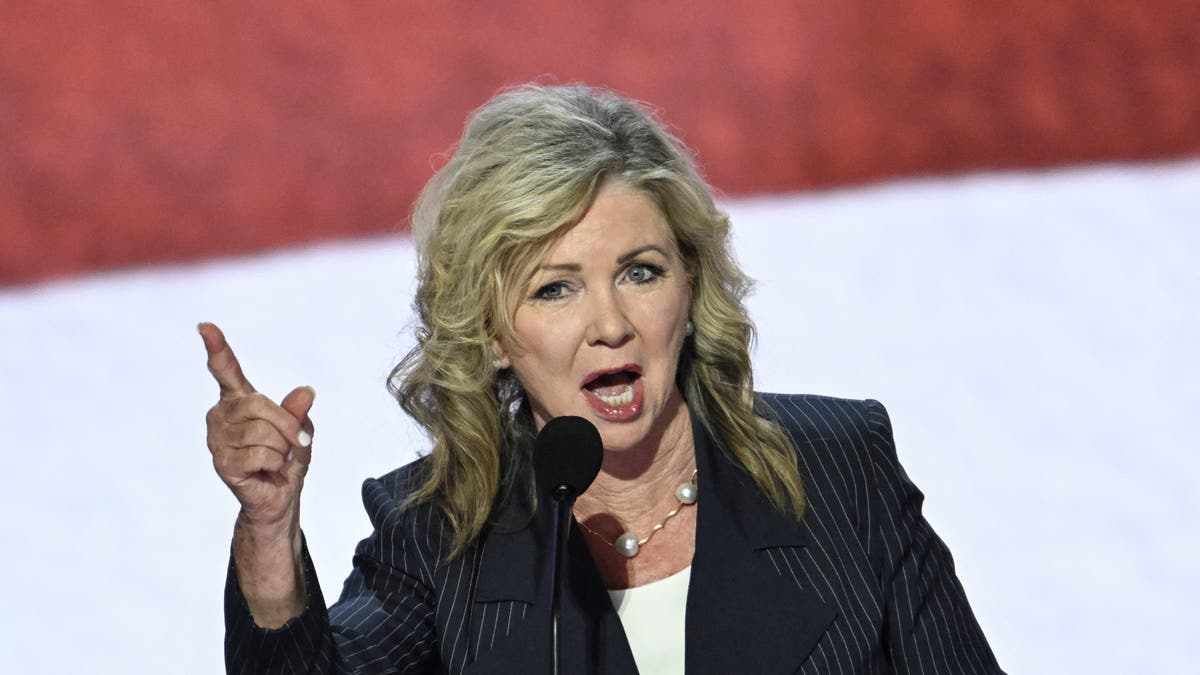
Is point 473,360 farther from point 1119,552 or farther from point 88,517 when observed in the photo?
point 1119,552

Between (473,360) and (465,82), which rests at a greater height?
(465,82)

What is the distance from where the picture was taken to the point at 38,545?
2727 millimetres

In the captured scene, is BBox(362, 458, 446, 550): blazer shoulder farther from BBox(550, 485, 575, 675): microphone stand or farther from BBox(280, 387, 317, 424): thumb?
BBox(550, 485, 575, 675): microphone stand

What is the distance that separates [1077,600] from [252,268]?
61.0 inches

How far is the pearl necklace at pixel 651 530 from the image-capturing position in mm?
2055

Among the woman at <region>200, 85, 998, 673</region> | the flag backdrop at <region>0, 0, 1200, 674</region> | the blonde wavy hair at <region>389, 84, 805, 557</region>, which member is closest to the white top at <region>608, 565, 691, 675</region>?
the woman at <region>200, 85, 998, 673</region>

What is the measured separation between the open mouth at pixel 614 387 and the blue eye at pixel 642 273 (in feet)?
0.37

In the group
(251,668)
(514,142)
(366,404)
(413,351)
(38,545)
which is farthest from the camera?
(366,404)

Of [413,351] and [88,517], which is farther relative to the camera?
[88,517]

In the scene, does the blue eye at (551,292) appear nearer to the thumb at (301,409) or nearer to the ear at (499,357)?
the ear at (499,357)

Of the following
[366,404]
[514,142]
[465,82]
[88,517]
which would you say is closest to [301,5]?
[465,82]

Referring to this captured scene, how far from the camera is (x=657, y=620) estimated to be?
1994 millimetres

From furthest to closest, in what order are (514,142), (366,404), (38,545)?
(366,404)
(38,545)
(514,142)

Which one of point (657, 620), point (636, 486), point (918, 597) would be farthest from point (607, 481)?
point (918, 597)
